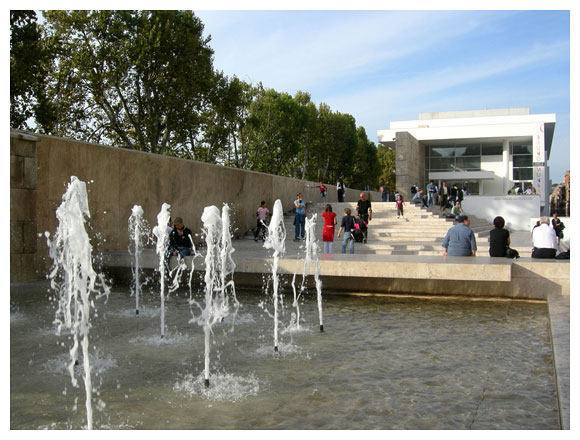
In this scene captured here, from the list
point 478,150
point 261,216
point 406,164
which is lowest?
point 261,216

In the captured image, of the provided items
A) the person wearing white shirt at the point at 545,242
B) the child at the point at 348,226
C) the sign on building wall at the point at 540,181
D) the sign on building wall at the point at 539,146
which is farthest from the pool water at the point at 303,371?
the sign on building wall at the point at 539,146

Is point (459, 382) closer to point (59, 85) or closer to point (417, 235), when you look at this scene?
point (417, 235)

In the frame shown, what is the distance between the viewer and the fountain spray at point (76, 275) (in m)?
4.21

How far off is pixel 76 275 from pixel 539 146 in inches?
1304

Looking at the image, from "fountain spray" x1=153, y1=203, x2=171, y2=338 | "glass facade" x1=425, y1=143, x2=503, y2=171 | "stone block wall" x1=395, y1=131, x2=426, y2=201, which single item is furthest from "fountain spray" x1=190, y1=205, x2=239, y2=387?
"glass facade" x1=425, y1=143, x2=503, y2=171

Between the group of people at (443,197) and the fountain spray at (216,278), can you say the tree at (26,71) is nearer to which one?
the fountain spray at (216,278)

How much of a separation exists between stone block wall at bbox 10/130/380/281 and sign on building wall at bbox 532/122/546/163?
827 inches

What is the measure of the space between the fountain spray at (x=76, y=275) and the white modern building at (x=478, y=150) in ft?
91.3

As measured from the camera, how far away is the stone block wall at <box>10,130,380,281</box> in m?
10.1

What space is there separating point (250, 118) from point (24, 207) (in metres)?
28.4

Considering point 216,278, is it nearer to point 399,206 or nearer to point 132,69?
point 399,206

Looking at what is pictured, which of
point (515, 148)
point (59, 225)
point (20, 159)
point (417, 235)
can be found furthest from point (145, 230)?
point (515, 148)

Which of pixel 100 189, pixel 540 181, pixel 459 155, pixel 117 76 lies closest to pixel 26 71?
pixel 117 76

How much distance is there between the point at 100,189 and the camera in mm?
12172
